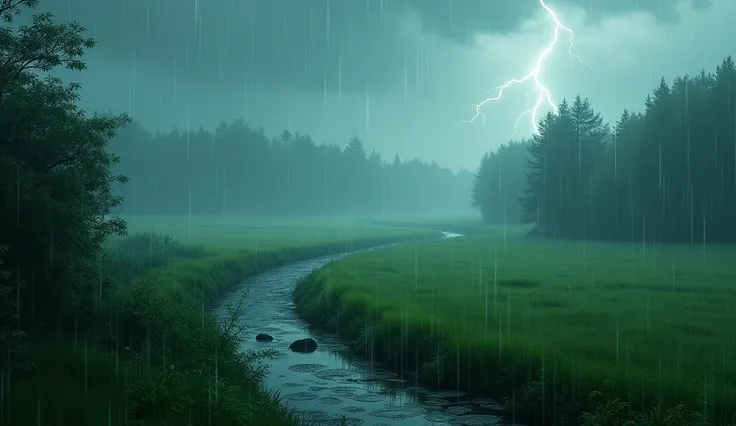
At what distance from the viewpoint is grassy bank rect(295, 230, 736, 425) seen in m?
12.2

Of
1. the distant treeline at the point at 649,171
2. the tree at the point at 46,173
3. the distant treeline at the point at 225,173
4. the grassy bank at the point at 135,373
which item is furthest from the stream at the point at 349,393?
the distant treeline at the point at 225,173

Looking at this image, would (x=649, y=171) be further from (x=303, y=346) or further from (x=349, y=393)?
(x=349, y=393)

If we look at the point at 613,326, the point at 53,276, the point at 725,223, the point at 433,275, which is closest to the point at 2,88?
the point at 53,276

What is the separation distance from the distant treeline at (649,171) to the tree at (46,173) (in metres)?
66.6

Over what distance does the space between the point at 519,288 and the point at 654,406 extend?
58.5 ft

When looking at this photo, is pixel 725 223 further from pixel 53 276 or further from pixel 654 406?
pixel 53 276

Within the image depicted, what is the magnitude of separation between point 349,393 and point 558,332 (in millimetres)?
7138

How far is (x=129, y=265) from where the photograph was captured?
1271 inches

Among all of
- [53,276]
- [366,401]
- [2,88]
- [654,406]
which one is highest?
[2,88]

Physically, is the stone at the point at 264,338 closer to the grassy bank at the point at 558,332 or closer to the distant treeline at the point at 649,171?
the grassy bank at the point at 558,332

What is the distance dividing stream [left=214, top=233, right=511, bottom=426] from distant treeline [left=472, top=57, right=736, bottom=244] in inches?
2317

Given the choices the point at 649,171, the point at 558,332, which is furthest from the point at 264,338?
the point at 649,171

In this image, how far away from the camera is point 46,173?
14.8 m

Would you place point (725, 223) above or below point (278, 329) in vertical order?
above
